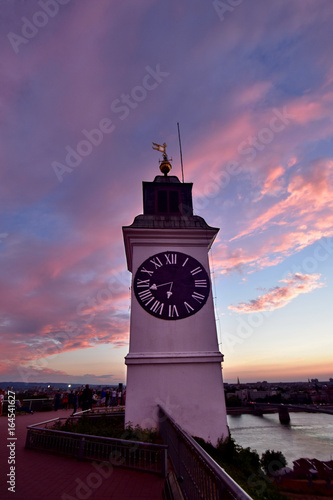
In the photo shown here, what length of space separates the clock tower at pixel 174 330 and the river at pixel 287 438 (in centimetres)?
5301

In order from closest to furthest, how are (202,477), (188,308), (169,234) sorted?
(202,477) < (188,308) < (169,234)

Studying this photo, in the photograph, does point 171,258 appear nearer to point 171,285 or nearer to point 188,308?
point 171,285

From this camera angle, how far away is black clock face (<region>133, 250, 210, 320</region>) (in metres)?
11.1

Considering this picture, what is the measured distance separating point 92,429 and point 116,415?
4.28m

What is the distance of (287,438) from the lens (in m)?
78.4

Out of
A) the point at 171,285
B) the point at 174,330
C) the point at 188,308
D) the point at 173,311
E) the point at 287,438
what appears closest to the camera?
the point at 174,330

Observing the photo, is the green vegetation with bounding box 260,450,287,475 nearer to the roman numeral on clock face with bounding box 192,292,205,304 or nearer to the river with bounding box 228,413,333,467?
the river with bounding box 228,413,333,467

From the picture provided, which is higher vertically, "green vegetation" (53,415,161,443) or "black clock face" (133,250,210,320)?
"black clock face" (133,250,210,320)

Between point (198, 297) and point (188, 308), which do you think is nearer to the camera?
point (188, 308)

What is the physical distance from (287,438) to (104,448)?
92257 mm

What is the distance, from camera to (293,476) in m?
40.1

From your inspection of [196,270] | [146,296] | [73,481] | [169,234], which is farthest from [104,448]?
[169,234]

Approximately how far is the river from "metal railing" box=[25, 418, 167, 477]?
181ft

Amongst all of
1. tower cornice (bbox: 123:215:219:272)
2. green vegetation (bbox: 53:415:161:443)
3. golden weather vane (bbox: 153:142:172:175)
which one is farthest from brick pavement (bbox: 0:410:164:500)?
golden weather vane (bbox: 153:142:172:175)
